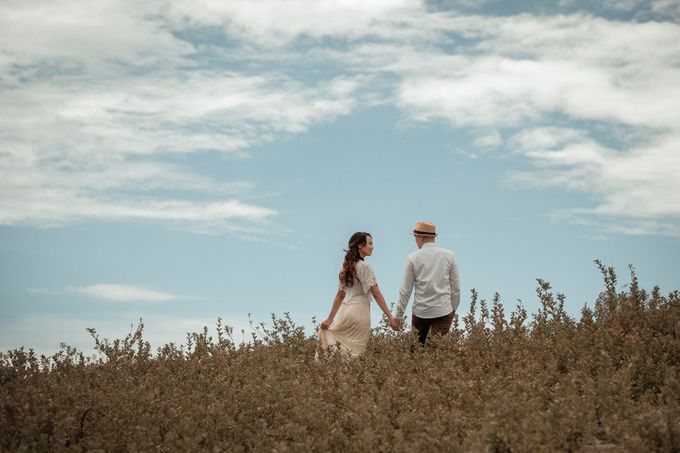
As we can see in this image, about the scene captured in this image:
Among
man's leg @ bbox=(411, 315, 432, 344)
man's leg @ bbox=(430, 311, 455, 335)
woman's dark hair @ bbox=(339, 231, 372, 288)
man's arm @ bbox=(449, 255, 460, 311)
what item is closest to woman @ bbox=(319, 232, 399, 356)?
woman's dark hair @ bbox=(339, 231, 372, 288)

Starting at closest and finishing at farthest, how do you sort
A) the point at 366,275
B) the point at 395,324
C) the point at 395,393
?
the point at 395,393 < the point at 395,324 < the point at 366,275

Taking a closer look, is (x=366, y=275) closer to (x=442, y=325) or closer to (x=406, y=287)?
(x=406, y=287)

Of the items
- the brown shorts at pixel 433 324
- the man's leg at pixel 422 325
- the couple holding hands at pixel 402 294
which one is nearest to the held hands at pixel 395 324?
the couple holding hands at pixel 402 294

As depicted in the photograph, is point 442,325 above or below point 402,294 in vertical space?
below

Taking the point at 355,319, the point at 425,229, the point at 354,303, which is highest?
the point at 425,229

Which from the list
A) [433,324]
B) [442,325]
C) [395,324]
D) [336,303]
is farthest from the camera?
[336,303]

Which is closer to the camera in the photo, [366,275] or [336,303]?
[366,275]

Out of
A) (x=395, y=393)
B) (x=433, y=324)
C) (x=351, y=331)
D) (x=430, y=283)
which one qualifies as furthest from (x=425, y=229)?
(x=395, y=393)

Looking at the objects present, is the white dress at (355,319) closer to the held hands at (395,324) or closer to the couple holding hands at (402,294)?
the couple holding hands at (402,294)

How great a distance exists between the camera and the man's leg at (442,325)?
12820 mm

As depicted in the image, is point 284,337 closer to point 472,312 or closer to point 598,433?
point 472,312

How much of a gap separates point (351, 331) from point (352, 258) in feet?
4.20

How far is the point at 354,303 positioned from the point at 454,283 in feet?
5.84

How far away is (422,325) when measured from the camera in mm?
13008
